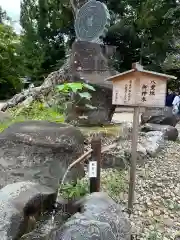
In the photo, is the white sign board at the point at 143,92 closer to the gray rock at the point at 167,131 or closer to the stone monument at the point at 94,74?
the stone monument at the point at 94,74

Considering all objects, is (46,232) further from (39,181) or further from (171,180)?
(171,180)

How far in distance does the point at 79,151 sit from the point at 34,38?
15807 mm

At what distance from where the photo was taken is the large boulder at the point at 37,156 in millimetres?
3723

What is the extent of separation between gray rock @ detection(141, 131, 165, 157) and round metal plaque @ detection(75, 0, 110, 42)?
8.46ft

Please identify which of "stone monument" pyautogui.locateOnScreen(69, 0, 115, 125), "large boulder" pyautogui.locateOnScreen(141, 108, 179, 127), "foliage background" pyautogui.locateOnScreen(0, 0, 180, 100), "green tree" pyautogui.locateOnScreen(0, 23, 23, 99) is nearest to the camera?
"stone monument" pyautogui.locateOnScreen(69, 0, 115, 125)

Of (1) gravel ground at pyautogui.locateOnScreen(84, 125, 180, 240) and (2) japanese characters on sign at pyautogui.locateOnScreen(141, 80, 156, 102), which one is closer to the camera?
(1) gravel ground at pyautogui.locateOnScreen(84, 125, 180, 240)

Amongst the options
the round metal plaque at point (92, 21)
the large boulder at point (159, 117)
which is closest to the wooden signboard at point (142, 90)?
the round metal plaque at point (92, 21)

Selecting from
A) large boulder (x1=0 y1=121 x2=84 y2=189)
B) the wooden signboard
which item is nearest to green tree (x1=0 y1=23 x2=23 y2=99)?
large boulder (x1=0 y1=121 x2=84 y2=189)

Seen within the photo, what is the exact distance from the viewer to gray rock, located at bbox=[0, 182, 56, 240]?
2.55m

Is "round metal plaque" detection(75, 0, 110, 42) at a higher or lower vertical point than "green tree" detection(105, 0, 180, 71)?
lower

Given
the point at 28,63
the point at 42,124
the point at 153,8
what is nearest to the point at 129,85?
the point at 42,124

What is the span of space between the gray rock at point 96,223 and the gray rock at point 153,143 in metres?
2.72

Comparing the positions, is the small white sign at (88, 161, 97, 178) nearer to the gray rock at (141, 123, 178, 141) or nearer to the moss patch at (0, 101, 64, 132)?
the moss patch at (0, 101, 64, 132)

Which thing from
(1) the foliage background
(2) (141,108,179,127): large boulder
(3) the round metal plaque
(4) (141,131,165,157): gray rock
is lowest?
(4) (141,131,165,157): gray rock
